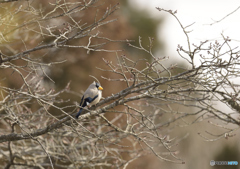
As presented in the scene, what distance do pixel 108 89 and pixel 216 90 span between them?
29.1 ft

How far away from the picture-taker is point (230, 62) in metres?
3.97

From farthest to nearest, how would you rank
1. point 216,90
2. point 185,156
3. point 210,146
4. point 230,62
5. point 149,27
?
point 149,27
point 185,156
point 210,146
point 216,90
point 230,62

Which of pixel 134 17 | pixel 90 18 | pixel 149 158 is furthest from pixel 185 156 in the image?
pixel 90 18

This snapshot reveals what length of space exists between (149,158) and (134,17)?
13027 millimetres

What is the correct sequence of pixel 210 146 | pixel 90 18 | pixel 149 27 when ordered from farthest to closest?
pixel 149 27 → pixel 210 146 → pixel 90 18

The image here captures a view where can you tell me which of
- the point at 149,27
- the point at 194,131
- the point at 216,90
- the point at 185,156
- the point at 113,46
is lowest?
the point at 216,90

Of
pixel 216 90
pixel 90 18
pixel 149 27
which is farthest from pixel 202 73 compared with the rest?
pixel 149 27

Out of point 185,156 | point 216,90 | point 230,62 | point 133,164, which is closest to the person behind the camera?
point 230,62

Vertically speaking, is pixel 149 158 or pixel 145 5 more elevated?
pixel 145 5

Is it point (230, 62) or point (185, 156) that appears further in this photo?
point (185, 156)

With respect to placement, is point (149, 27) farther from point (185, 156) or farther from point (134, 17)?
point (185, 156)

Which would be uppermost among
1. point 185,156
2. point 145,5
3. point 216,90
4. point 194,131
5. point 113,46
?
point 145,5

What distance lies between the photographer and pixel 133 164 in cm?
1272

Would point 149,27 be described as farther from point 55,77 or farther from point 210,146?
point 55,77
